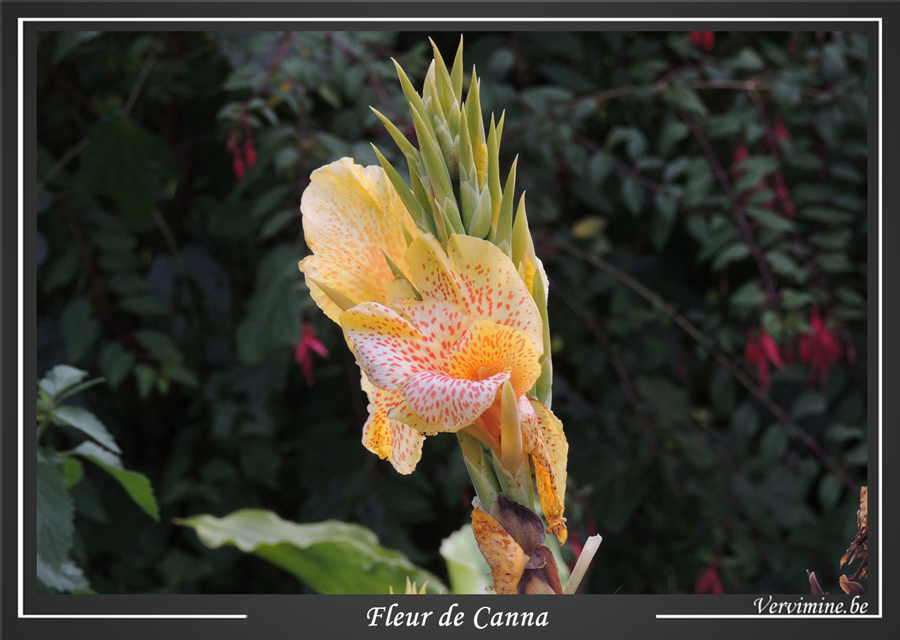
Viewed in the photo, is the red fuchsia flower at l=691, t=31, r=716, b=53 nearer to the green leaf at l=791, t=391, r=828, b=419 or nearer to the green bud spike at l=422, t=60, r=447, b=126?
the green leaf at l=791, t=391, r=828, b=419

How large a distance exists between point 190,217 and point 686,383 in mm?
1015

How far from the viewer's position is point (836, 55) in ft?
3.91

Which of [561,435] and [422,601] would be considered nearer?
[561,435]

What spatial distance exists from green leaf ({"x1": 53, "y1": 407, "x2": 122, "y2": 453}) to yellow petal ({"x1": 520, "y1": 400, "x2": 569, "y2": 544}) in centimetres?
37

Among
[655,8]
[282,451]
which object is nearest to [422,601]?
[655,8]

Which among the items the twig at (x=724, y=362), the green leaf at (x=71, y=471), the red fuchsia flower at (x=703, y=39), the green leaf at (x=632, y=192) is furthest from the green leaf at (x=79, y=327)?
the red fuchsia flower at (x=703, y=39)

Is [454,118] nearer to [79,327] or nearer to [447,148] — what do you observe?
[447,148]

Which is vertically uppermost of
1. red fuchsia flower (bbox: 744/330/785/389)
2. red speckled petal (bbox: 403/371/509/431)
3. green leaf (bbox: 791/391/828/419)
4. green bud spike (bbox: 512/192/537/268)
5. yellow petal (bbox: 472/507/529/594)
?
green bud spike (bbox: 512/192/537/268)

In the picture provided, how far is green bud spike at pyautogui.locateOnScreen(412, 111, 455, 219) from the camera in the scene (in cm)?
30

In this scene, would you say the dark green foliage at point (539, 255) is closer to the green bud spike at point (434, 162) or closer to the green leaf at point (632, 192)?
the green leaf at point (632, 192)

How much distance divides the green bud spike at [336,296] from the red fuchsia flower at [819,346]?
102 cm

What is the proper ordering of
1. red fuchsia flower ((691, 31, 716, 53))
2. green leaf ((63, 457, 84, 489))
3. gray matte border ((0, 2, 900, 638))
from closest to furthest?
gray matte border ((0, 2, 900, 638)), green leaf ((63, 457, 84, 489)), red fuchsia flower ((691, 31, 716, 53))

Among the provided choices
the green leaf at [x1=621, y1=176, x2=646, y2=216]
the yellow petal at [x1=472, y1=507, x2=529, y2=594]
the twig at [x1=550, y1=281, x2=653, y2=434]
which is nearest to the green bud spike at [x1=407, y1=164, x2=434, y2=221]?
the yellow petal at [x1=472, y1=507, x2=529, y2=594]

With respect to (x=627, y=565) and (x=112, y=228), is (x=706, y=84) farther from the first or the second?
(x=112, y=228)
